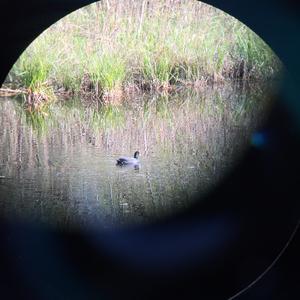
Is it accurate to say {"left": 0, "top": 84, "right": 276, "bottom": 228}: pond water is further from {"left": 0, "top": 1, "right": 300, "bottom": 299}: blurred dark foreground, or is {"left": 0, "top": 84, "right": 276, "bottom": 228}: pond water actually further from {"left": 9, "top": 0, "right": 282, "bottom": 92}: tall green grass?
{"left": 0, "top": 1, "right": 300, "bottom": 299}: blurred dark foreground

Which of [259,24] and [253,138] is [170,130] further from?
[259,24]

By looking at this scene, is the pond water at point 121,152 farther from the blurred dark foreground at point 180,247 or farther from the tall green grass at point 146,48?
the blurred dark foreground at point 180,247

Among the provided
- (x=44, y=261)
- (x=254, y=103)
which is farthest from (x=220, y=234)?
(x=254, y=103)

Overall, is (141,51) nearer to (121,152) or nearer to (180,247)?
(121,152)

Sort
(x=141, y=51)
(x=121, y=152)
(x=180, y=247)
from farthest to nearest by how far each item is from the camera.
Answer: (x=141, y=51) < (x=121, y=152) < (x=180, y=247)

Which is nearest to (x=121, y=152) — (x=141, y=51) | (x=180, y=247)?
(x=141, y=51)

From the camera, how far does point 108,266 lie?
10.1ft

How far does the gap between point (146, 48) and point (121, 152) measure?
100 inches

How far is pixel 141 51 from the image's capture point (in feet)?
27.6

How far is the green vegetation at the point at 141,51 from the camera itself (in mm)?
8211

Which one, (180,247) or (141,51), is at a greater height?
(141,51)

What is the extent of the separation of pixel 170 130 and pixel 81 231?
3294mm

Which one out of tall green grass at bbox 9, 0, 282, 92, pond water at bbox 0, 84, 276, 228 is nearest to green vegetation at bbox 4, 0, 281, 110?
tall green grass at bbox 9, 0, 282, 92

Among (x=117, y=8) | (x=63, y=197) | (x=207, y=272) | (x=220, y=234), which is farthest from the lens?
(x=117, y=8)
